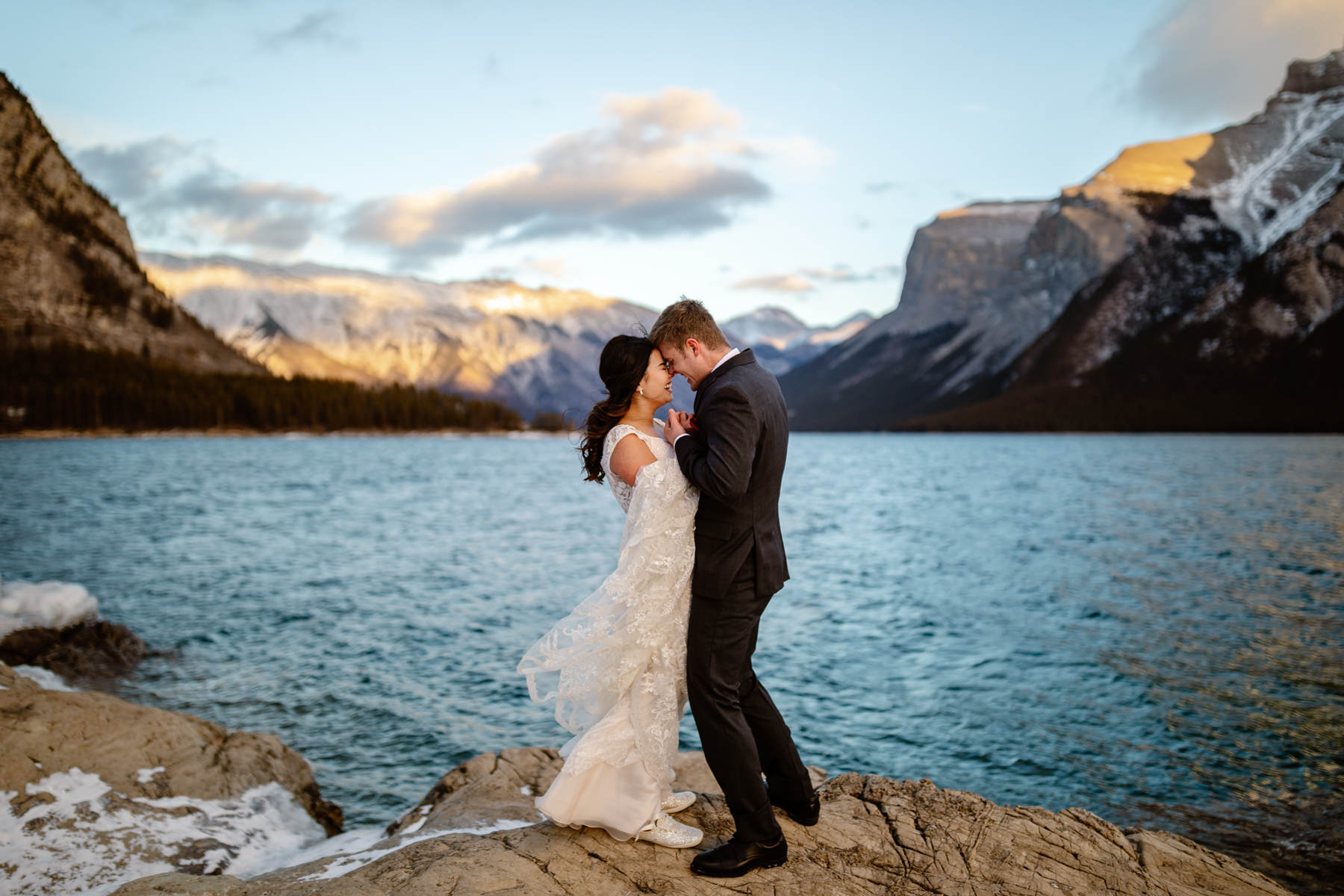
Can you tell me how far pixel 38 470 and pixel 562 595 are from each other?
59642 millimetres

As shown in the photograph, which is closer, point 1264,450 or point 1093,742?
point 1093,742

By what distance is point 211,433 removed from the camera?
437ft

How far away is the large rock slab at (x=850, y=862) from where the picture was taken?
5180 millimetres

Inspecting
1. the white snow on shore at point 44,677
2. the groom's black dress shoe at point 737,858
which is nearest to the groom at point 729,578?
the groom's black dress shoe at point 737,858

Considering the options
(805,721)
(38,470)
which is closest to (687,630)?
(805,721)

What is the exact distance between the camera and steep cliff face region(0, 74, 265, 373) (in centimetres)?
16125

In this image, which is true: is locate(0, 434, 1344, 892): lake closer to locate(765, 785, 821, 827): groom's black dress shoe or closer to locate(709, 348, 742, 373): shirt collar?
locate(765, 785, 821, 827): groom's black dress shoe

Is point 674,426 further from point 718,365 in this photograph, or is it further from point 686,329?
point 686,329

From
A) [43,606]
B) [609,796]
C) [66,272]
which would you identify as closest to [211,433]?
[66,272]

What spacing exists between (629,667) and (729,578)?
0.93 metres

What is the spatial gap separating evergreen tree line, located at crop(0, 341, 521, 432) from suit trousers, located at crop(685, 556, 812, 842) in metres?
146

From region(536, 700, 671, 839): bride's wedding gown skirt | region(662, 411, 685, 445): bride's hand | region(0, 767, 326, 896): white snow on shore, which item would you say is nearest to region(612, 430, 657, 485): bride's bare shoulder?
region(662, 411, 685, 445): bride's hand

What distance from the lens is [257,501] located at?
144 ft

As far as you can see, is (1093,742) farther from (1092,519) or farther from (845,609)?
(1092,519)
